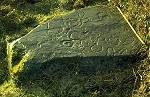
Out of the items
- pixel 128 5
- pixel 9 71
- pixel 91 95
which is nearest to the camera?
pixel 91 95

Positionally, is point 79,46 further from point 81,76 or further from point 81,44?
point 81,76

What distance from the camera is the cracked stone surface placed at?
4.04m

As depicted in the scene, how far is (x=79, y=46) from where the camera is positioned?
13.9 feet

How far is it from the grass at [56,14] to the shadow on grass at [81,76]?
0.01 m

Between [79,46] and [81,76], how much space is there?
39 centimetres

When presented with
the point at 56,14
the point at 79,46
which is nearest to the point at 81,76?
the point at 79,46

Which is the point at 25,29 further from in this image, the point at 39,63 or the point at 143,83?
the point at 143,83

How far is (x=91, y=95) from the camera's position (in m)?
3.83

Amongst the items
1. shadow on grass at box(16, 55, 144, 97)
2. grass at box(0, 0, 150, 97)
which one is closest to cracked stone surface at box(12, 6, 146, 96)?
shadow on grass at box(16, 55, 144, 97)

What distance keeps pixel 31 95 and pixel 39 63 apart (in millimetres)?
371

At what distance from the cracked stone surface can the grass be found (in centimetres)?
12

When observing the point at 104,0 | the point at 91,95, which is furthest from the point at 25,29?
the point at 91,95

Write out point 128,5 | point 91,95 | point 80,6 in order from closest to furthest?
point 91,95 < point 128,5 < point 80,6

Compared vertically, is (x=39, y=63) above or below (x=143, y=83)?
above
